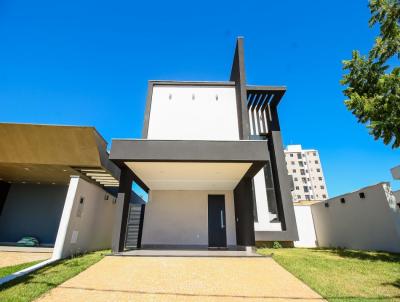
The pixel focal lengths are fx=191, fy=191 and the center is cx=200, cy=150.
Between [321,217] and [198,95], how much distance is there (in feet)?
36.9

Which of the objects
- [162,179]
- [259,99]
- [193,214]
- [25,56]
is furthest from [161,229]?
[25,56]

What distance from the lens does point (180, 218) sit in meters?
10.8

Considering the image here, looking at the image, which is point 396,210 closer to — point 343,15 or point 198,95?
point 343,15

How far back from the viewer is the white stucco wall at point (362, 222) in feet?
26.9

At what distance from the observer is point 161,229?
1055cm

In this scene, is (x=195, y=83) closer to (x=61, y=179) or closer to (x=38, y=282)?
(x=38, y=282)

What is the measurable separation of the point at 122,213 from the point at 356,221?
11.5 metres

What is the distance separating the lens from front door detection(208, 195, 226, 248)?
10422mm

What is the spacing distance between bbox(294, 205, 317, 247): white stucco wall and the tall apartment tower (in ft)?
145

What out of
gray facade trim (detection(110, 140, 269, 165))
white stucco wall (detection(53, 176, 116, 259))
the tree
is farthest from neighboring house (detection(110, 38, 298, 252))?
the tree

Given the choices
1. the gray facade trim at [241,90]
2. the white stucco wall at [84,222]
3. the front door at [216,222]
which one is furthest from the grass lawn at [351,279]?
the white stucco wall at [84,222]

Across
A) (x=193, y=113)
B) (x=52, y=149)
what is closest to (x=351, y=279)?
(x=193, y=113)

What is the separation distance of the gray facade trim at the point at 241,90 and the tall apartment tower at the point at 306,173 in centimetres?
4993

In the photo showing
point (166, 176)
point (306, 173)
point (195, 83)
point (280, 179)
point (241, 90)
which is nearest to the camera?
point (166, 176)
